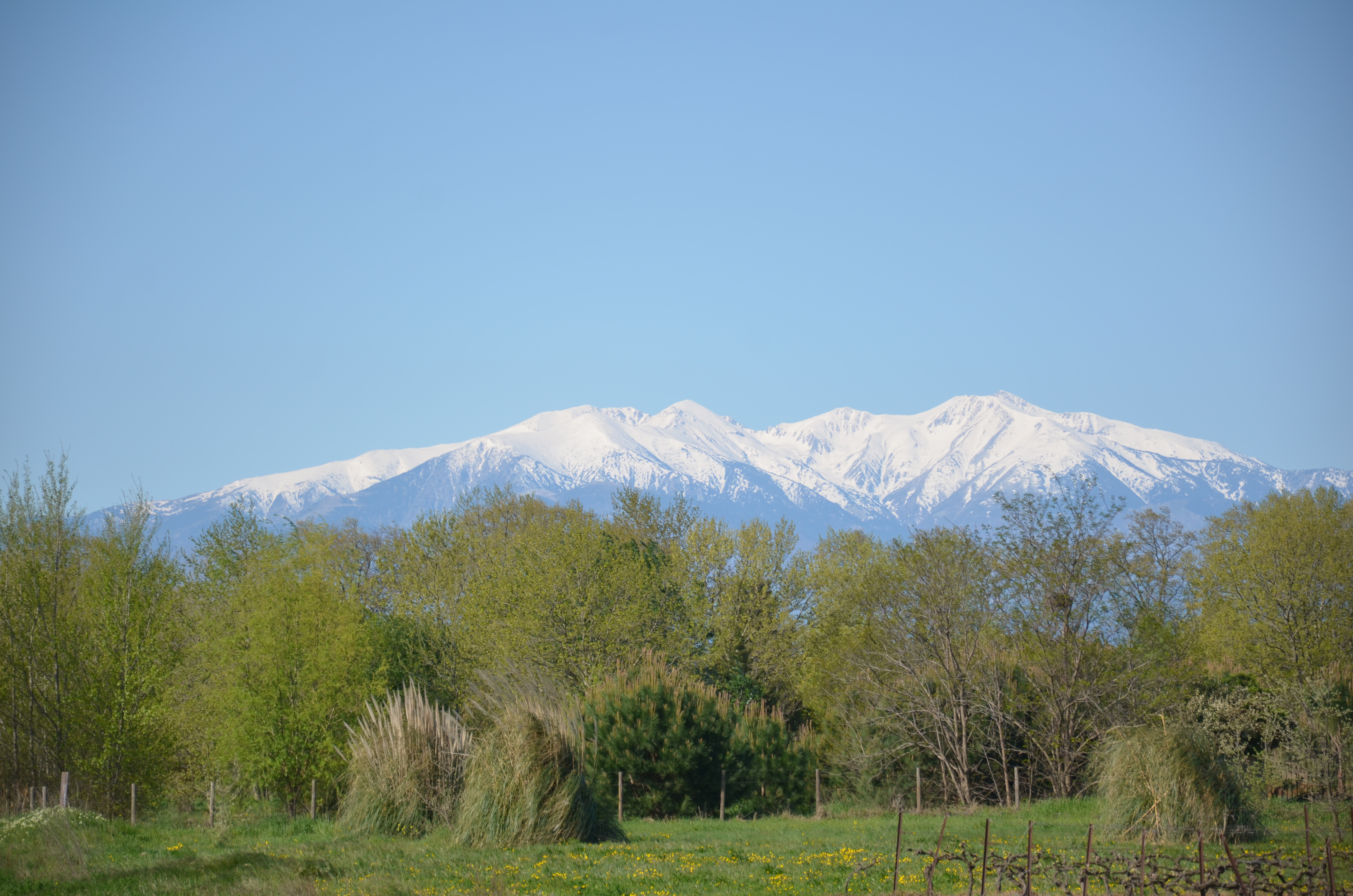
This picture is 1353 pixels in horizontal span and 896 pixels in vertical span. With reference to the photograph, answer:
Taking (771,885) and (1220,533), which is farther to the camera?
(1220,533)

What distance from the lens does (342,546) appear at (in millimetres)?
51062

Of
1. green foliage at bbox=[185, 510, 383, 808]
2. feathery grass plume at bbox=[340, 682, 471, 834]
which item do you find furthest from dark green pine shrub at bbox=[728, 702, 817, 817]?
feathery grass plume at bbox=[340, 682, 471, 834]

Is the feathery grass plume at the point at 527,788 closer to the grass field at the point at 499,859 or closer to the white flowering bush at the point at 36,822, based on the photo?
the grass field at the point at 499,859

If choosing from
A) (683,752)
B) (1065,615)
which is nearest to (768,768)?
(683,752)

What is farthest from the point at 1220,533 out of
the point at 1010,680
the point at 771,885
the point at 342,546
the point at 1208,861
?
the point at 342,546

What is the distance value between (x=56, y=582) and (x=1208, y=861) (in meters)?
26.9

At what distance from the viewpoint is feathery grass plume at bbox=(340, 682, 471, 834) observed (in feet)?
64.7

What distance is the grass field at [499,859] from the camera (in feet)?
43.1

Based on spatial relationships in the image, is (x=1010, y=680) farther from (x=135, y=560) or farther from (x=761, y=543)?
(x=135, y=560)

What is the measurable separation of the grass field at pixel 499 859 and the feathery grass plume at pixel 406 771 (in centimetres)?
69

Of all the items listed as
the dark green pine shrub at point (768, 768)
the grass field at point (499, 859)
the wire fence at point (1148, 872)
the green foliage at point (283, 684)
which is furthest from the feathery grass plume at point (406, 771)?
the dark green pine shrub at point (768, 768)

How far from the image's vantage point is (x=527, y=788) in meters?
18.0

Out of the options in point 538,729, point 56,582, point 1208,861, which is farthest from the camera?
point 56,582

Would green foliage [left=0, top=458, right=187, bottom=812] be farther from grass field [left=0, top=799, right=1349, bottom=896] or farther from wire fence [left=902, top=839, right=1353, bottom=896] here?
wire fence [left=902, top=839, right=1353, bottom=896]
